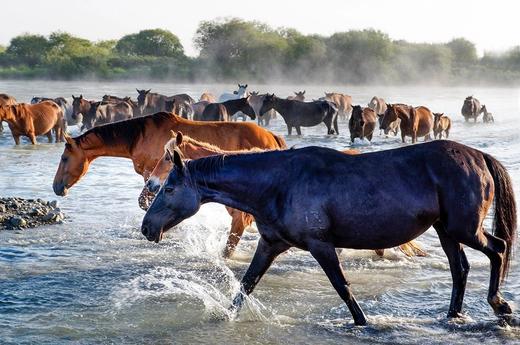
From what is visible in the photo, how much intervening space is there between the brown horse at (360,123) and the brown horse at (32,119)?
890cm

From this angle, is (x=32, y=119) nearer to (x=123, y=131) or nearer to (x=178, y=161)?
(x=123, y=131)

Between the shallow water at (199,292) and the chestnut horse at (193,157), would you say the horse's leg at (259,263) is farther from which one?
the chestnut horse at (193,157)

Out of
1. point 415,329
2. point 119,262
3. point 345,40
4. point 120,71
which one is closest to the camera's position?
point 415,329

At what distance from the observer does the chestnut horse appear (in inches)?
231

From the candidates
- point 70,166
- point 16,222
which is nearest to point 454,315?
point 70,166

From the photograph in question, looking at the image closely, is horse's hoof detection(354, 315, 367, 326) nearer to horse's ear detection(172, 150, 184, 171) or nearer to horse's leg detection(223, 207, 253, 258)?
horse's ear detection(172, 150, 184, 171)

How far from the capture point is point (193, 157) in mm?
6730

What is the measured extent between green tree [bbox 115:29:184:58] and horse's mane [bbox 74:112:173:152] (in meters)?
91.9

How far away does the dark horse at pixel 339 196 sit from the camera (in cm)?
529

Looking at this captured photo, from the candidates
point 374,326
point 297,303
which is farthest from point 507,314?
point 297,303

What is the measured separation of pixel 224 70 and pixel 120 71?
1187 centimetres

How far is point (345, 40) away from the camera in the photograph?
9000cm

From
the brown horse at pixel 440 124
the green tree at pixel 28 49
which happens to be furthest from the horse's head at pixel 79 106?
the green tree at pixel 28 49

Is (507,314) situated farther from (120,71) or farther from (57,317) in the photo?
(120,71)
